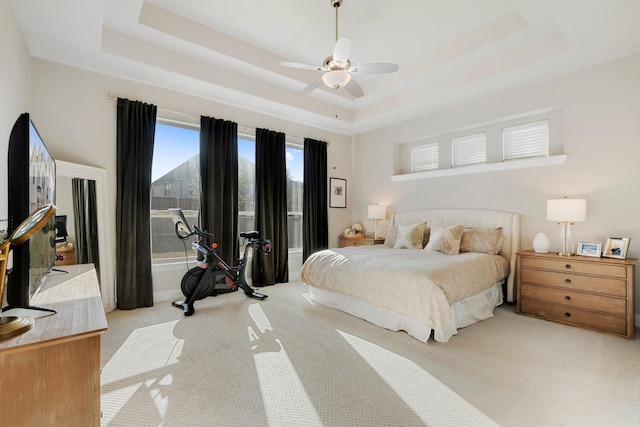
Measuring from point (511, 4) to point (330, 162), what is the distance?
341 centimetres

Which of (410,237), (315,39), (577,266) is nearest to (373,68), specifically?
(315,39)

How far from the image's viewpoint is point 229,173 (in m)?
4.35

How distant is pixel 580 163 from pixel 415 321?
2.67 m

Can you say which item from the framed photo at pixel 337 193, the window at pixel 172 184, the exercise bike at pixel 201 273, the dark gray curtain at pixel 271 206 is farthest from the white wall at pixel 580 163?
the window at pixel 172 184

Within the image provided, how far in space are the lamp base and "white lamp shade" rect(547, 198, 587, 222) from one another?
4.16 meters

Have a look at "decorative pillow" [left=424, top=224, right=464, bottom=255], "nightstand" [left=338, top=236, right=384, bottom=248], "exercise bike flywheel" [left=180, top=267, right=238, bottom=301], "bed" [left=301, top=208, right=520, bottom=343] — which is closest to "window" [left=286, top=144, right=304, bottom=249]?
"nightstand" [left=338, top=236, right=384, bottom=248]

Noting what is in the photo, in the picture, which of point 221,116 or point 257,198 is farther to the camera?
point 257,198

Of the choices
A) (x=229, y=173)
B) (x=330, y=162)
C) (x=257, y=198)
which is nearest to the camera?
(x=229, y=173)

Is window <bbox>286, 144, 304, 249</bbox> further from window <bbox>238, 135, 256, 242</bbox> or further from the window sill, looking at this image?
the window sill

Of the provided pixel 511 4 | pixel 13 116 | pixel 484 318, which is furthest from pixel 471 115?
pixel 13 116

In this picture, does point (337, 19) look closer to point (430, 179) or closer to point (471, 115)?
point (471, 115)

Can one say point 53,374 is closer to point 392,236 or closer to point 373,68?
point 373,68

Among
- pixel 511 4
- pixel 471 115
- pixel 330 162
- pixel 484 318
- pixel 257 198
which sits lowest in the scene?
pixel 484 318

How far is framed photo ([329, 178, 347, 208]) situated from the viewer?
18.9 ft
